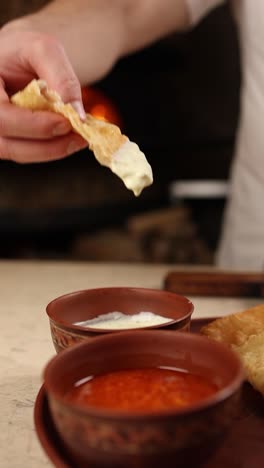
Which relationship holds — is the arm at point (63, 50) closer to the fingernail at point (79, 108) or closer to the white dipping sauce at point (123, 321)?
the fingernail at point (79, 108)

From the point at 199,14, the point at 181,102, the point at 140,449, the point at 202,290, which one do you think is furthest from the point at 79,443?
the point at 181,102

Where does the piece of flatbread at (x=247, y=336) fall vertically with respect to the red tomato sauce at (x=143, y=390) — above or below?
below

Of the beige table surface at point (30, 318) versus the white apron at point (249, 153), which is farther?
the white apron at point (249, 153)

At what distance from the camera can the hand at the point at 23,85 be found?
0.99 m

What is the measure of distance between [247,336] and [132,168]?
0.28 metres

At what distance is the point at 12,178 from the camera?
9.06 ft

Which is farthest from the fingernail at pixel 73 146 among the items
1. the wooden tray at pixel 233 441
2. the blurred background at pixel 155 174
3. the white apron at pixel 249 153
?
the blurred background at pixel 155 174

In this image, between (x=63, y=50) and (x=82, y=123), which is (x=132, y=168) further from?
(x=63, y=50)

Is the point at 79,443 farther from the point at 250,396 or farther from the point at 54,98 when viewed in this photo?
the point at 54,98

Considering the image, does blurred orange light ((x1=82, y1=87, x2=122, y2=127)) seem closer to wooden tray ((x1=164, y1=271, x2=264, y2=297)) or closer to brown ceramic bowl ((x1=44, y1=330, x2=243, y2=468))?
wooden tray ((x1=164, y1=271, x2=264, y2=297))

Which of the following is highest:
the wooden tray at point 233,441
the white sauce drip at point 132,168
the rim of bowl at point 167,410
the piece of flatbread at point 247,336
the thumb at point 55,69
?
the thumb at point 55,69

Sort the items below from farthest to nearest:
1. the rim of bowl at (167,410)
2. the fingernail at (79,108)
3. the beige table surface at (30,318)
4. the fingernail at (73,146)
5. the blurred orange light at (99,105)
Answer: the blurred orange light at (99,105), the fingernail at (73,146), the fingernail at (79,108), the beige table surface at (30,318), the rim of bowl at (167,410)

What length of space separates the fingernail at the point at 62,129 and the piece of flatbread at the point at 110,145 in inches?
1.7

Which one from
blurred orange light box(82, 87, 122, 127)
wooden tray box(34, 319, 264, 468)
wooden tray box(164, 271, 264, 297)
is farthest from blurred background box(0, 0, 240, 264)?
wooden tray box(34, 319, 264, 468)
